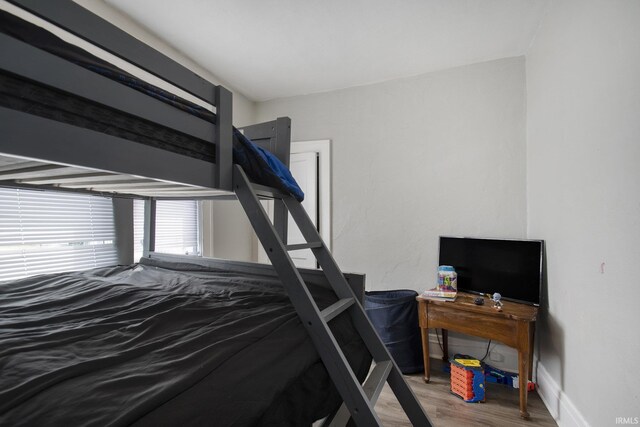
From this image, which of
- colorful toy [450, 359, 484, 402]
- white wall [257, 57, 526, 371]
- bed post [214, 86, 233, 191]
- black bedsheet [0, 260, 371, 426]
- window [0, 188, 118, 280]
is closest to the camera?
black bedsheet [0, 260, 371, 426]

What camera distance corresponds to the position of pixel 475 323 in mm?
1991

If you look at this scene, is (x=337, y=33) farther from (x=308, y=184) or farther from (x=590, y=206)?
(x=590, y=206)

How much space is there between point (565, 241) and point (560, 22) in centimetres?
127

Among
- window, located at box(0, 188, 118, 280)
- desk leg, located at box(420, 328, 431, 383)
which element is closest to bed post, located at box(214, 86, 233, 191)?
window, located at box(0, 188, 118, 280)

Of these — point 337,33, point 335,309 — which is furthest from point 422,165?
point 335,309

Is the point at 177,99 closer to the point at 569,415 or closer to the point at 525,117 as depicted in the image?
the point at 569,415

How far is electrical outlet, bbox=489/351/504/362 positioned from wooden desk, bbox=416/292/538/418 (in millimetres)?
310

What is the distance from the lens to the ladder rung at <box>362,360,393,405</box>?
102cm

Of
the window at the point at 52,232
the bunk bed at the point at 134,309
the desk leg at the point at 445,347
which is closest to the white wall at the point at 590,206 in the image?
the desk leg at the point at 445,347

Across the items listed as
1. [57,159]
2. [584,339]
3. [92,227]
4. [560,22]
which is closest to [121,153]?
[57,159]

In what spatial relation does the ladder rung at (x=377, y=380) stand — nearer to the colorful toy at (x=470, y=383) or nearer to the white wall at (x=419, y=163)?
the colorful toy at (x=470, y=383)

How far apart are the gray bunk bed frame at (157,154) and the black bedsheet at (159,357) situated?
0.27ft

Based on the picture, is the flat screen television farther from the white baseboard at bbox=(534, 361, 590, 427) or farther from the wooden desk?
the white baseboard at bbox=(534, 361, 590, 427)

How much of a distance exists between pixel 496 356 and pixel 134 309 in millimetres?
2600
